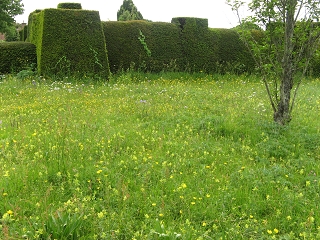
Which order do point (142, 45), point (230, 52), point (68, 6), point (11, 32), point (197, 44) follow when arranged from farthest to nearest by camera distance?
point (11, 32) → point (230, 52) → point (197, 44) → point (142, 45) → point (68, 6)

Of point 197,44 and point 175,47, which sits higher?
point 197,44

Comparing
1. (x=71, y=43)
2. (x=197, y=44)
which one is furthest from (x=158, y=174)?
(x=197, y=44)

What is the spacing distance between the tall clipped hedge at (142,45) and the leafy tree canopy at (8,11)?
1558 centimetres

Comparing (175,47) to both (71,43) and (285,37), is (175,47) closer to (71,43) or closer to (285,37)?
(71,43)

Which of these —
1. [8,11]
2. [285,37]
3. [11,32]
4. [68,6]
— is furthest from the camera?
[11,32]

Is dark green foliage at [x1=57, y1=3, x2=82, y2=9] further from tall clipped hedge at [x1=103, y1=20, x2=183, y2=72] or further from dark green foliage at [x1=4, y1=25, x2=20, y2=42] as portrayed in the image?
dark green foliage at [x1=4, y1=25, x2=20, y2=42]

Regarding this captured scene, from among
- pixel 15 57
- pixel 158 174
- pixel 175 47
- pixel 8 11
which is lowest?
pixel 158 174

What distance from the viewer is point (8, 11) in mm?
25328

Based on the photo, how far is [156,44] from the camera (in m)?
13.6

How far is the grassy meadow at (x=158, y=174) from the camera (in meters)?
2.77

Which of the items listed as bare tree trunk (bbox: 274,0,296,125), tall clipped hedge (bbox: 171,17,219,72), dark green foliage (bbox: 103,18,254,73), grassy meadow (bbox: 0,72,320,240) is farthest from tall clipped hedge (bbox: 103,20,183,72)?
bare tree trunk (bbox: 274,0,296,125)

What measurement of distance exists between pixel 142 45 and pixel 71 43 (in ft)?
10.6

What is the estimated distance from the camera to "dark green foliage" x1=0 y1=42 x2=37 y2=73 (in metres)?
12.0

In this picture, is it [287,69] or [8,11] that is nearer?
[287,69]
